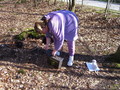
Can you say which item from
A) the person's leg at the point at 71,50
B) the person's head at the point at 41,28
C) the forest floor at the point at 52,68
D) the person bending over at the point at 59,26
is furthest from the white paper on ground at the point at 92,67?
the person's head at the point at 41,28

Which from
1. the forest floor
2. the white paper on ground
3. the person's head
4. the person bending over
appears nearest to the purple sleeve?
the person bending over

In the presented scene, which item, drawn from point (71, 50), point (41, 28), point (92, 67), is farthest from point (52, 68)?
point (41, 28)

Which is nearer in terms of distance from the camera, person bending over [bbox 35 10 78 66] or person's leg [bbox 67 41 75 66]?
person bending over [bbox 35 10 78 66]

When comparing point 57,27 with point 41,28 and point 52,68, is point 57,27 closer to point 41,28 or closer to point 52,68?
point 41,28

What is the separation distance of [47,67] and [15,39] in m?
1.95

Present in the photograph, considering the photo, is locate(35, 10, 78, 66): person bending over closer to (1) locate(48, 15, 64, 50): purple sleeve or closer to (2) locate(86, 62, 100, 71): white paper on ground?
(1) locate(48, 15, 64, 50): purple sleeve

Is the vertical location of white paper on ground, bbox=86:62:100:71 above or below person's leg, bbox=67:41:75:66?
below

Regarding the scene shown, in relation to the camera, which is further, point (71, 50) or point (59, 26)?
point (71, 50)

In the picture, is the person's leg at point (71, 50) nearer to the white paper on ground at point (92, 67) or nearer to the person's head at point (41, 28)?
the white paper on ground at point (92, 67)

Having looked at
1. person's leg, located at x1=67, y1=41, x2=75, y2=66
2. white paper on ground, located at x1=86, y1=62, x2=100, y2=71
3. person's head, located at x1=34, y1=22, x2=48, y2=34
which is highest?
person's head, located at x1=34, y1=22, x2=48, y2=34

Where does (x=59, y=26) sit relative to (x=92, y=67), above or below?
above

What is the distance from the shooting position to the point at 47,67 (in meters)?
3.88

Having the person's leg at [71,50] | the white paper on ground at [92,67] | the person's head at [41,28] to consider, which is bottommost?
the white paper on ground at [92,67]

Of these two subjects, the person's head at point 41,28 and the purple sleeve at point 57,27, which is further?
the person's head at point 41,28
